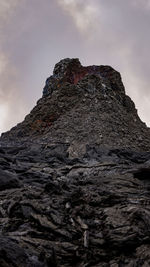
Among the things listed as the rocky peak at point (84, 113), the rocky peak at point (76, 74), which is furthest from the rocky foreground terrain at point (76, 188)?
the rocky peak at point (76, 74)

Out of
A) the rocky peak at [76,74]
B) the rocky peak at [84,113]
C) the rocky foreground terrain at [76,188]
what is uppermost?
the rocky peak at [76,74]

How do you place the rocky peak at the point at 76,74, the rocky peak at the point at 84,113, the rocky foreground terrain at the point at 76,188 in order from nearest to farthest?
the rocky foreground terrain at the point at 76,188
the rocky peak at the point at 84,113
the rocky peak at the point at 76,74

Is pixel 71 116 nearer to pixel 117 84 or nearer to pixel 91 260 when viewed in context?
pixel 117 84

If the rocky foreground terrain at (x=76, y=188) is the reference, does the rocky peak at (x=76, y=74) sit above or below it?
above

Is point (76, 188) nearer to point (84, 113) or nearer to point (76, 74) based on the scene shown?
point (84, 113)

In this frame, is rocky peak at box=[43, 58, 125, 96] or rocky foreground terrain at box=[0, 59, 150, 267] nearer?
rocky foreground terrain at box=[0, 59, 150, 267]

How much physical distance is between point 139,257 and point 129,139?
17.3 meters

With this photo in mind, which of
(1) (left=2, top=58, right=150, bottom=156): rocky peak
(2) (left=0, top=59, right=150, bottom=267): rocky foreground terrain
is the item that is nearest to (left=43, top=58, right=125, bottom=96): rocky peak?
(1) (left=2, top=58, right=150, bottom=156): rocky peak

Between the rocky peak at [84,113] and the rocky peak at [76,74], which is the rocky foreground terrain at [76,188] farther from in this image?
the rocky peak at [76,74]

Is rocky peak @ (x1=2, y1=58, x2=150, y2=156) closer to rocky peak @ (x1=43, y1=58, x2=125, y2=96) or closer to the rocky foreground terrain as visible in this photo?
rocky peak @ (x1=43, y1=58, x2=125, y2=96)

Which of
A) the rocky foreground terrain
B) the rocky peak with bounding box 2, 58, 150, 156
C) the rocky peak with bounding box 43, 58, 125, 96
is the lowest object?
the rocky foreground terrain

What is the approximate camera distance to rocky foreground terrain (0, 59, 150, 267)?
1111 cm

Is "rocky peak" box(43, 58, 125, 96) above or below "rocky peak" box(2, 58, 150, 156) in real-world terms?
above

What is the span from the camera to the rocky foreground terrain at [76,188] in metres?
11.1
